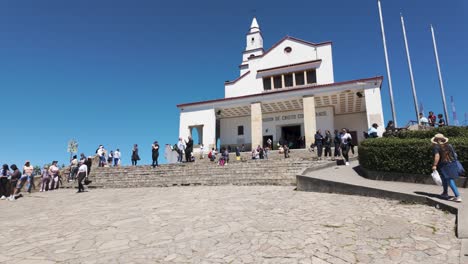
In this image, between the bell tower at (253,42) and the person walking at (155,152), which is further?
the bell tower at (253,42)

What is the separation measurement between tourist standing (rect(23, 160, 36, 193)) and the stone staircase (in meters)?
1.82

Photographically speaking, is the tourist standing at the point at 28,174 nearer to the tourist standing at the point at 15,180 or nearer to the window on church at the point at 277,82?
the tourist standing at the point at 15,180

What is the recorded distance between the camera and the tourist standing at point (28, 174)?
12.3m

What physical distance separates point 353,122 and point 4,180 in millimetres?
25659

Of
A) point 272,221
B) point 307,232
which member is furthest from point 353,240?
point 272,221

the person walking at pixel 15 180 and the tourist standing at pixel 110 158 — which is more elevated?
the tourist standing at pixel 110 158

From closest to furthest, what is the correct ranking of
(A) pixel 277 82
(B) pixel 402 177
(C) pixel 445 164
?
(C) pixel 445 164, (B) pixel 402 177, (A) pixel 277 82

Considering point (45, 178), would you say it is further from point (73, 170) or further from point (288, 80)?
point (288, 80)

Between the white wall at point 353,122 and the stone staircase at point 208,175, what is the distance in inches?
572

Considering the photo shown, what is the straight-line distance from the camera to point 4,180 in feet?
37.1

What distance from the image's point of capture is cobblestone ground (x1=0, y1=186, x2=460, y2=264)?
3623 mm

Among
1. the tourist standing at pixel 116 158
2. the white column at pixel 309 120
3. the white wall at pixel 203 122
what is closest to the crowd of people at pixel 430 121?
the white column at pixel 309 120

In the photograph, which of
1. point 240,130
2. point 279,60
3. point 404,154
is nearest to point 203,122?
point 240,130

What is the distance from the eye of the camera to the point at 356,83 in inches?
776
